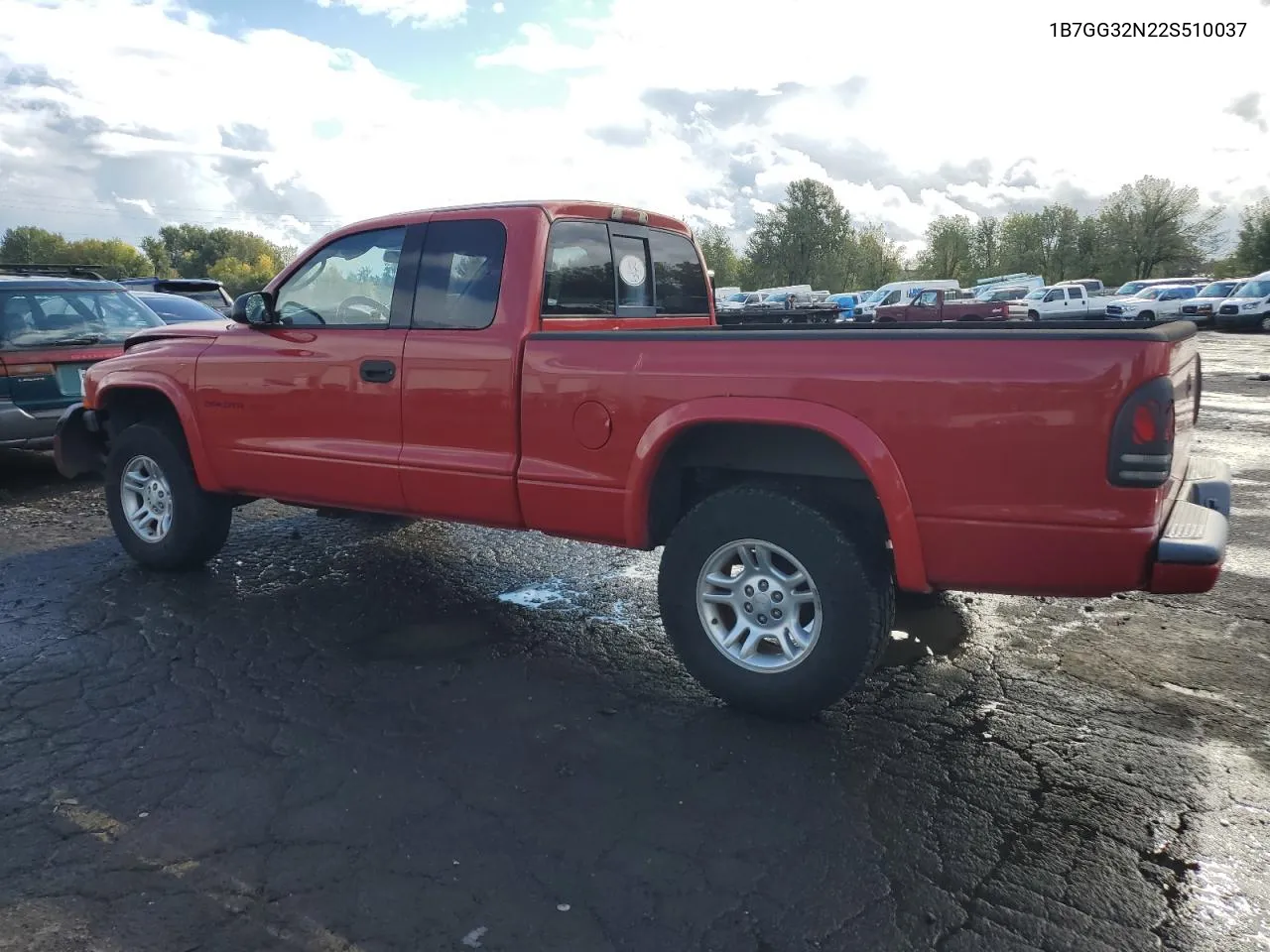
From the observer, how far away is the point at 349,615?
5.02 m

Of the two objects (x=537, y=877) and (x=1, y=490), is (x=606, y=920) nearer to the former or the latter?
(x=537, y=877)

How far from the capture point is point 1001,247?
281 feet

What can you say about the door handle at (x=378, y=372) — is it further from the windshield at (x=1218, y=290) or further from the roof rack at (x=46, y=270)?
the windshield at (x=1218, y=290)

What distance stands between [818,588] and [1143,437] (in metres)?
1.18

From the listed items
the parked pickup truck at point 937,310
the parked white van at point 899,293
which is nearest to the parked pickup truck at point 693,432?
the parked pickup truck at point 937,310

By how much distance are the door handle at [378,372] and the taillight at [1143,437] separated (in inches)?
122

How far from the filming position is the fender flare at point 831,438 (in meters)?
3.30

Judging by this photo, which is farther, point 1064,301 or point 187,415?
point 1064,301

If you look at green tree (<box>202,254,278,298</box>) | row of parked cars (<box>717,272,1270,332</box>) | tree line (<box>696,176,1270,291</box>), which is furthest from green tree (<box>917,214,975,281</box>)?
green tree (<box>202,254,278,298</box>)

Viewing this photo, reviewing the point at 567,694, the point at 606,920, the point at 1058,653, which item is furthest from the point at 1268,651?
the point at 606,920

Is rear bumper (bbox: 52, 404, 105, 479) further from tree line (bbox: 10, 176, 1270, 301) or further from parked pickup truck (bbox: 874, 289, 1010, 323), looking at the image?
tree line (bbox: 10, 176, 1270, 301)

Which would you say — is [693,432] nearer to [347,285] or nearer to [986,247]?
[347,285]

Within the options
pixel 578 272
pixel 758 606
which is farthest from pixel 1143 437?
pixel 578 272

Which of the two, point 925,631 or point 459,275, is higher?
point 459,275
